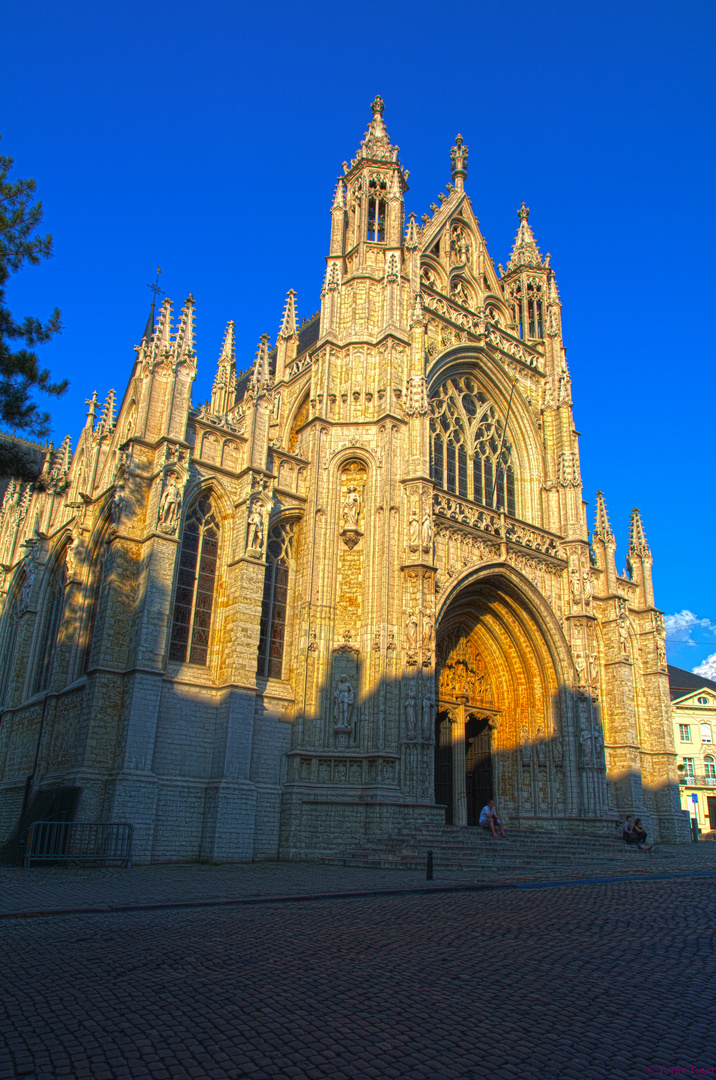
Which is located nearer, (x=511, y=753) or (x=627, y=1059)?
(x=627, y=1059)

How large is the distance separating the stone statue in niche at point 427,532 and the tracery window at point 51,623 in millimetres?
10724

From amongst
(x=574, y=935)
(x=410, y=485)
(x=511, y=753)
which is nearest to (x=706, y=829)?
(x=511, y=753)

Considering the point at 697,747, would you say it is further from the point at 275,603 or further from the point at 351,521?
the point at 275,603

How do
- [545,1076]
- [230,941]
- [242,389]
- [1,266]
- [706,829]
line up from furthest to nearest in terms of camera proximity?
[706,829]
[242,389]
[1,266]
[230,941]
[545,1076]

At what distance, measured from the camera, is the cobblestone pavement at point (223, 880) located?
393 inches

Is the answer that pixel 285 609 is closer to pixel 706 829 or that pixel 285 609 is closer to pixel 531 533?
pixel 531 533

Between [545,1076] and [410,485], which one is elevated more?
[410,485]

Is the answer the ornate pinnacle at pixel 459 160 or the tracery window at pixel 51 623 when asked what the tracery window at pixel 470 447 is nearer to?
the ornate pinnacle at pixel 459 160

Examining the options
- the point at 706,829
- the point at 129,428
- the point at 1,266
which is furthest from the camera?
the point at 706,829

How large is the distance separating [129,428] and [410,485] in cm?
792

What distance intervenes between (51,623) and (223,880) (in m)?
14.1

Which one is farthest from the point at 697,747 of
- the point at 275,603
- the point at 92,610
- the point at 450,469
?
the point at 92,610

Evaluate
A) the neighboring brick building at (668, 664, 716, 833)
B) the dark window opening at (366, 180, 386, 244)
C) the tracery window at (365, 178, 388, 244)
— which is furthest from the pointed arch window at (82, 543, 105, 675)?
the neighboring brick building at (668, 664, 716, 833)

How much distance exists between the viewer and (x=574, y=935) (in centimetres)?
792
